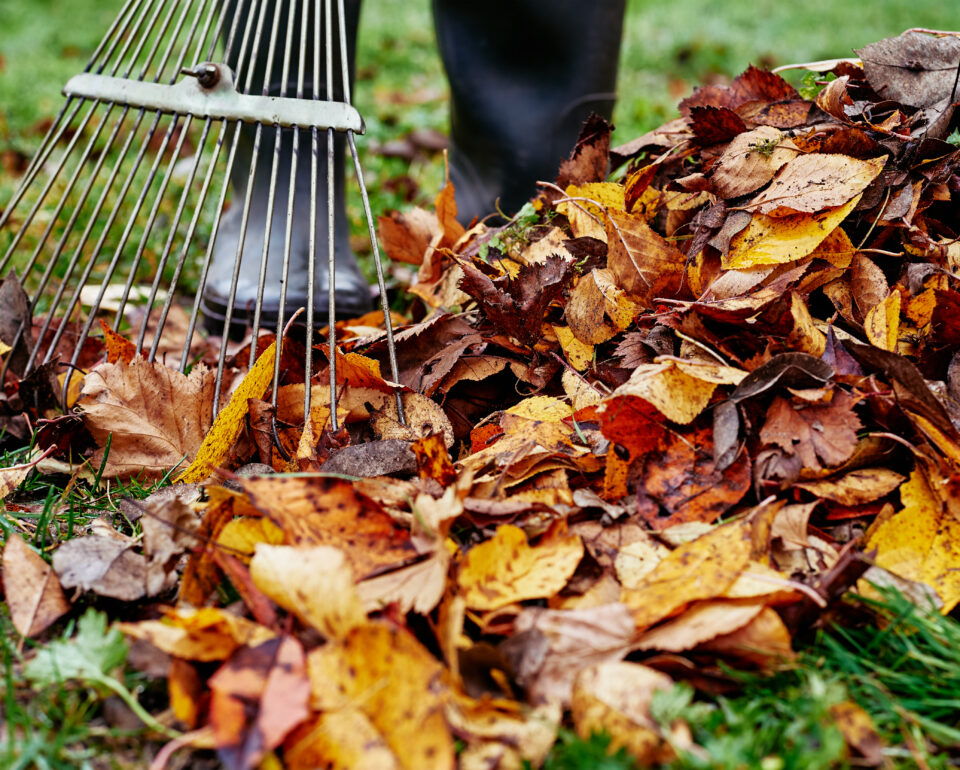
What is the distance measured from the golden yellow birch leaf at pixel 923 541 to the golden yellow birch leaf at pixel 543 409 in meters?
0.44

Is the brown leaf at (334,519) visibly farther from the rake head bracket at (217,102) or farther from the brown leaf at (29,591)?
the rake head bracket at (217,102)

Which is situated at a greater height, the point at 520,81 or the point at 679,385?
the point at 520,81

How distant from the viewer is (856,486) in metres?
1.01

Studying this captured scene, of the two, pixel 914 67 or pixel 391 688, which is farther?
pixel 914 67

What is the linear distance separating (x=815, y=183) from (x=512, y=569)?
0.75 m

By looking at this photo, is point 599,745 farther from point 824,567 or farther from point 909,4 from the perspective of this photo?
point 909,4

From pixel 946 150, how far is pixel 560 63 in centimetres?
103

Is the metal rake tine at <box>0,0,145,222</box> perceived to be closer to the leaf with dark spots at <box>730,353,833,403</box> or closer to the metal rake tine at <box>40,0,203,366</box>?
the metal rake tine at <box>40,0,203,366</box>

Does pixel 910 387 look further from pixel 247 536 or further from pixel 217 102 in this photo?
pixel 217 102

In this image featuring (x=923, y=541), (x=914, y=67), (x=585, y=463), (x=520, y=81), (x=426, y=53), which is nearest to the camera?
(x=923, y=541)

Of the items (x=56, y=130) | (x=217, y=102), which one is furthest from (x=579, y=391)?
(x=56, y=130)

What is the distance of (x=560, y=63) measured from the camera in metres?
2.02

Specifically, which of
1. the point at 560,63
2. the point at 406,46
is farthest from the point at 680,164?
the point at 406,46

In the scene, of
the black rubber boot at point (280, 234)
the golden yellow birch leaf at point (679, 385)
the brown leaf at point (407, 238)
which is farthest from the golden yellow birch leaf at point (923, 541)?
the black rubber boot at point (280, 234)
